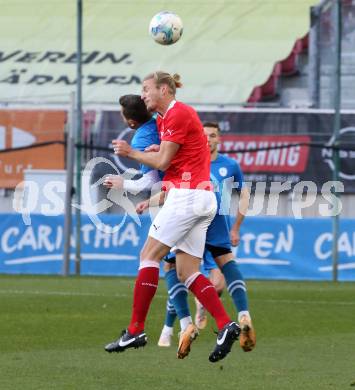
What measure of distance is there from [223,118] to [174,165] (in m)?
14.6

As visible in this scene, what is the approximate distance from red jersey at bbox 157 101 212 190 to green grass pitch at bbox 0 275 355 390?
1.36 meters

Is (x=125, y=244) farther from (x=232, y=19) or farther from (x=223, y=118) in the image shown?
(x=232, y=19)

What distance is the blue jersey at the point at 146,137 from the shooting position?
896cm

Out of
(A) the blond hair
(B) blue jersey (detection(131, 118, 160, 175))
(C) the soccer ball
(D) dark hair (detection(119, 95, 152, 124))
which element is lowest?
(B) blue jersey (detection(131, 118, 160, 175))

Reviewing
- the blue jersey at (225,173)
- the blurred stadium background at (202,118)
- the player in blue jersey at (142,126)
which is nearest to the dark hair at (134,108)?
the player in blue jersey at (142,126)

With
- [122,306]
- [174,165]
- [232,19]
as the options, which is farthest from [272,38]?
[174,165]

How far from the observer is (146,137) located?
8992 millimetres

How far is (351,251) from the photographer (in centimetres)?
2030

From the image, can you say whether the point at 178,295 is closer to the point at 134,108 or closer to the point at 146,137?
the point at 146,137

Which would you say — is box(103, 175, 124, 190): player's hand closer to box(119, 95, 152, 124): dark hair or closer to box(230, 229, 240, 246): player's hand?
box(119, 95, 152, 124): dark hair

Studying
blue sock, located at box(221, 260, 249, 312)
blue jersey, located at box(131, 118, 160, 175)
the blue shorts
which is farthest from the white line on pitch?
blue jersey, located at box(131, 118, 160, 175)

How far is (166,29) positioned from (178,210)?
8.62 feet

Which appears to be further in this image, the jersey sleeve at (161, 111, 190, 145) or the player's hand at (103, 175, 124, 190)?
the jersey sleeve at (161, 111, 190, 145)

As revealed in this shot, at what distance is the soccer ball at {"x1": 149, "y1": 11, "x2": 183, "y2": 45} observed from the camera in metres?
10.4
